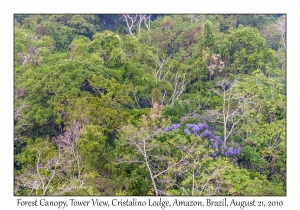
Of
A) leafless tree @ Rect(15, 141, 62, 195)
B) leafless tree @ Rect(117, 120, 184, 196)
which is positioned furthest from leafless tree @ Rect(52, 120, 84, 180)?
Result: leafless tree @ Rect(117, 120, 184, 196)

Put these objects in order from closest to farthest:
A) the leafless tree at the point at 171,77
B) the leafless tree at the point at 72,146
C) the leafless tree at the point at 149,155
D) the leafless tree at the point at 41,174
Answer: the leafless tree at the point at 41,174 → the leafless tree at the point at 149,155 → the leafless tree at the point at 72,146 → the leafless tree at the point at 171,77

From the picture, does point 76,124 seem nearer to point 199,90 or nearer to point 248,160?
point 248,160

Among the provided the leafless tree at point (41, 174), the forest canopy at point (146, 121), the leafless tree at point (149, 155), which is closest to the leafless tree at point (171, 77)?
the forest canopy at point (146, 121)

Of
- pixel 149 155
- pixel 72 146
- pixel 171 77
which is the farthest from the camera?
pixel 171 77

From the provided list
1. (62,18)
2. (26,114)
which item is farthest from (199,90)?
(62,18)

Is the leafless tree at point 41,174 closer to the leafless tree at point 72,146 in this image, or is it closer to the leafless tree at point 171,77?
the leafless tree at point 72,146

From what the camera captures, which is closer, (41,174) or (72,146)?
(41,174)

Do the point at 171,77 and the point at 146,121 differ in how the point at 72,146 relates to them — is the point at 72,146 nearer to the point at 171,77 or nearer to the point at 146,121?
the point at 146,121

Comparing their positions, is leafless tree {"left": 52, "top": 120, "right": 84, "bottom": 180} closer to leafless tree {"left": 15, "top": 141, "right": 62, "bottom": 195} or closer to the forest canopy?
the forest canopy

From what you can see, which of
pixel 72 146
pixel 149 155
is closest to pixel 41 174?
pixel 72 146
